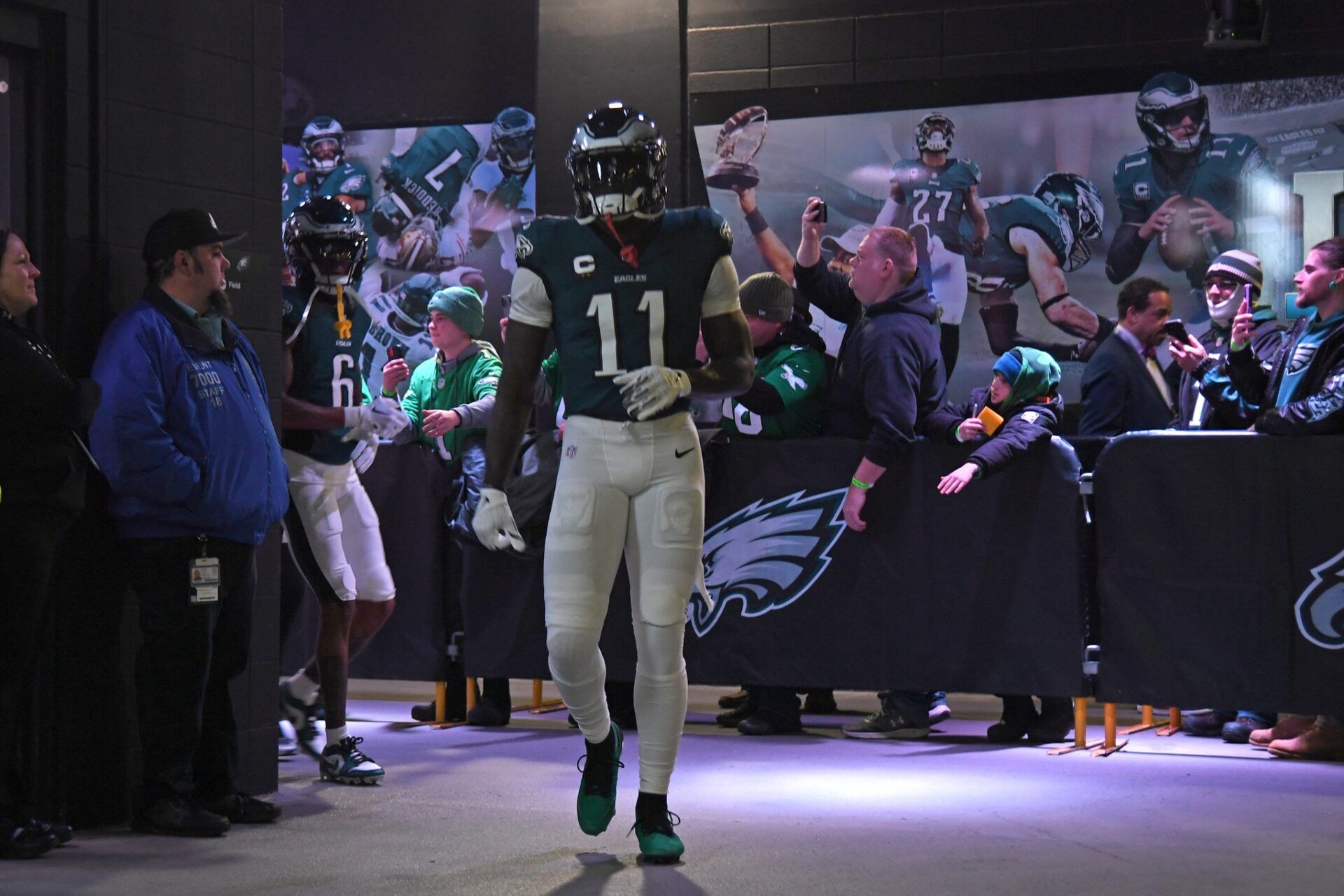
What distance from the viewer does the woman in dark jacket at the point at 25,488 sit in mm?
4477

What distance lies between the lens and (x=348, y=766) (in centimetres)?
589

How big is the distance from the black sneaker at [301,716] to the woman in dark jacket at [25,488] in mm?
1548

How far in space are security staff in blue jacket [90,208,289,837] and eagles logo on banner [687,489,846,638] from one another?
8.38ft

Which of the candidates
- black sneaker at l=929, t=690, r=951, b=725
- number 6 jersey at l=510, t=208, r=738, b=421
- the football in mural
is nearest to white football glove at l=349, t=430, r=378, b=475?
number 6 jersey at l=510, t=208, r=738, b=421

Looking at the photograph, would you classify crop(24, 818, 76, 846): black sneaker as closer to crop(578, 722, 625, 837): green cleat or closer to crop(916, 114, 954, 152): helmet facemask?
crop(578, 722, 625, 837): green cleat

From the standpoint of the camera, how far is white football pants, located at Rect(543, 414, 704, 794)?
4.48 meters

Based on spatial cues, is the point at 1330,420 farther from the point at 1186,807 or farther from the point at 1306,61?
the point at 1306,61

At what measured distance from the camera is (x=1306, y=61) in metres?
9.02

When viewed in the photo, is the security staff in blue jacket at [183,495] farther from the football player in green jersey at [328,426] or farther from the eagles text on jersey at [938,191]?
the eagles text on jersey at [938,191]

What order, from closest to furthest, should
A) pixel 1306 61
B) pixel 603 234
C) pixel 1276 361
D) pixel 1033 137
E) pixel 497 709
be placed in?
pixel 603 234 < pixel 1276 361 < pixel 497 709 < pixel 1306 61 < pixel 1033 137

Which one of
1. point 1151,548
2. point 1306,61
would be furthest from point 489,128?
point 1151,548

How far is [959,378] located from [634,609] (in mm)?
5507

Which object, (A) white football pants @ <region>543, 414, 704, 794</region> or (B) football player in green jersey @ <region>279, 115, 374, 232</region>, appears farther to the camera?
(B) football player in green jersey @ <region>279, 115, 374, 232</region>

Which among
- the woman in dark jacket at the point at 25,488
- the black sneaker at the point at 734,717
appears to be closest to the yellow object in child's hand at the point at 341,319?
the woman in dark jacket at the point at 25,488
